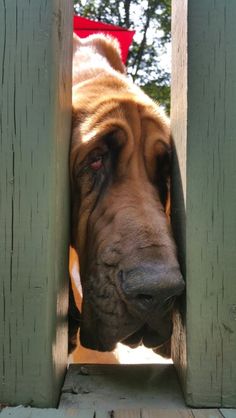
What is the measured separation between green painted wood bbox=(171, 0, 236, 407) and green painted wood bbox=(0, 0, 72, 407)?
424 millimetres

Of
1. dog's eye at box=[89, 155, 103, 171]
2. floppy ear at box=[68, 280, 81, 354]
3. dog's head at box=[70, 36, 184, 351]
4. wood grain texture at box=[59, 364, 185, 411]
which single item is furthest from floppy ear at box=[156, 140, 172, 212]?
wood grain texture at box=[59, 364, 185, 411]

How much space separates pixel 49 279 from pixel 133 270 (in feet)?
1.40

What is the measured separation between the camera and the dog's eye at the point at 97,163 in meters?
2.51

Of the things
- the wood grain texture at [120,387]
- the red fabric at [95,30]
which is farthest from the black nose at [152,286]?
the red fabric at [95,30]

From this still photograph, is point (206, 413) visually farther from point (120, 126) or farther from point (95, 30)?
point (95, 30)

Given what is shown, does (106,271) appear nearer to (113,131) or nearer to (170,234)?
(170,234)

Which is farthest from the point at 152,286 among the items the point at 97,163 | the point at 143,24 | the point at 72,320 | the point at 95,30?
the point at 143,24

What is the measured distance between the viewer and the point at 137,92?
3.01m

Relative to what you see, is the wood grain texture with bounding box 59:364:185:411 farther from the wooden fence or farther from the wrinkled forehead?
the wrinkled forehead

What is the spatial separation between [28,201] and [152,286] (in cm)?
54

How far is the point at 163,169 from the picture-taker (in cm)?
262

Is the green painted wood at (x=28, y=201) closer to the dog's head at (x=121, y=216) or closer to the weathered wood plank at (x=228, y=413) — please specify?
the dog's head at (x=121, y=216)

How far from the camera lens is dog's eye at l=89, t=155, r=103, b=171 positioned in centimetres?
251

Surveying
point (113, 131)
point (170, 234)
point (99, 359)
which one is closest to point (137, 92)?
point (113, 131)
